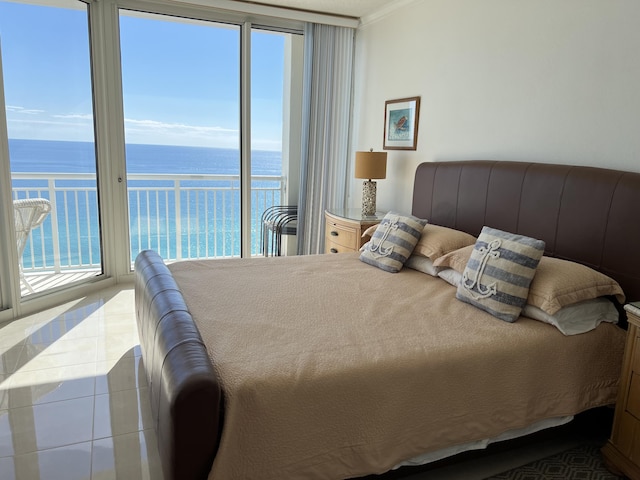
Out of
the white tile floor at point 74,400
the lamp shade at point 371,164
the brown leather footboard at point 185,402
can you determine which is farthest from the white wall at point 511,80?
the white tile floor at point 74,400

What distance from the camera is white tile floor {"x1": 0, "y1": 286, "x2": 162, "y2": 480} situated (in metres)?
1.90

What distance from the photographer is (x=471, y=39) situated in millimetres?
3160

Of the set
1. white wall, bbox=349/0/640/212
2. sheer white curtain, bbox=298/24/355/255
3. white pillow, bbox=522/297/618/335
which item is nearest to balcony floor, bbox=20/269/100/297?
sheer white curtain, bbox=298/24/355/255

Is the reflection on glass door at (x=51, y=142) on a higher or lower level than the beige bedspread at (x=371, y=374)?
higher

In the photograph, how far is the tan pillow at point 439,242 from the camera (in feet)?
8.93

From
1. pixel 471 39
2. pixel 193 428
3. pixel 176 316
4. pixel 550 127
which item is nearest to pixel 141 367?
pixel 176 316

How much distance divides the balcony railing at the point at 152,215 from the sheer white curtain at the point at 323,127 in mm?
759

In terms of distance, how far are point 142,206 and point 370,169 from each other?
9.09 ft

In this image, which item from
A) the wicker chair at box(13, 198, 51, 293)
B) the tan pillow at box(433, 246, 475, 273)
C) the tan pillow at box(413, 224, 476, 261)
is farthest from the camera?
the wicker chair at box(13, 198, 51, 293)

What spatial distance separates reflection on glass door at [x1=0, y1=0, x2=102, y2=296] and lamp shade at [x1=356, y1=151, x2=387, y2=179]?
2.34 metres

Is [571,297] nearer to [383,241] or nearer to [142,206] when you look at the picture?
[383,241]

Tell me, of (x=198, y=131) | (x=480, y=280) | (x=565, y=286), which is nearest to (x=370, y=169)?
(x=480, y=280)

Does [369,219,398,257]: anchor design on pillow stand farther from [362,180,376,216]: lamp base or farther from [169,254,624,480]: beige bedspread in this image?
[362,180,376,216]: lamp base

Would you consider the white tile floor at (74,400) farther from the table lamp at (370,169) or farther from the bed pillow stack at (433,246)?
the table lamp at (370,169)
